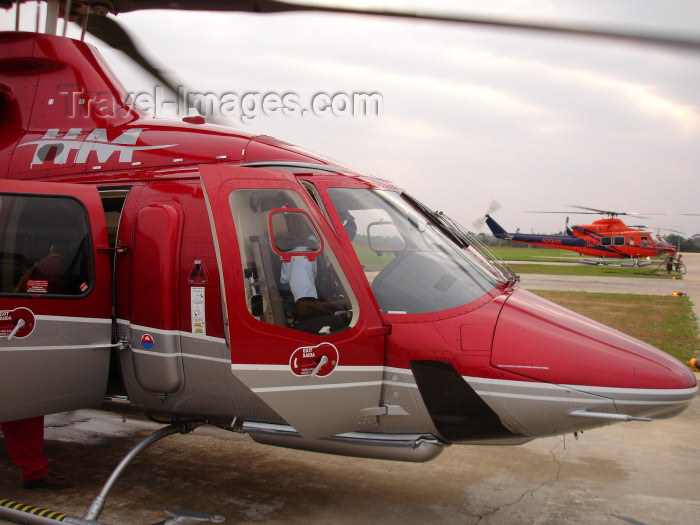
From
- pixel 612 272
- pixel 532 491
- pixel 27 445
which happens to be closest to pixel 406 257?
pixel 532 491

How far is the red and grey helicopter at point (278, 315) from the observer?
3520mm

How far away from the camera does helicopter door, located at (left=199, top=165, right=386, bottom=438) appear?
355 centimetres

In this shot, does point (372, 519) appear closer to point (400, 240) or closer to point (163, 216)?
point (400, 240)

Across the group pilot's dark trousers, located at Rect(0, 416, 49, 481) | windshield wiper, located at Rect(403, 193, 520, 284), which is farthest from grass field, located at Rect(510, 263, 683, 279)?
pilot's dark trousers, located at Rect(0, 416, 49, 481)

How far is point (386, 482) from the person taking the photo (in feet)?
15.9

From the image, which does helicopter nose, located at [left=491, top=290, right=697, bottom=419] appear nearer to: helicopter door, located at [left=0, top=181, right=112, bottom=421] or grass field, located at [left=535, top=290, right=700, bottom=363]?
helicopter door, located at [left=0, top=181, right=112, bottom=421]

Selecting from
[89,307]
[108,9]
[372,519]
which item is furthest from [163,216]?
[372,519]

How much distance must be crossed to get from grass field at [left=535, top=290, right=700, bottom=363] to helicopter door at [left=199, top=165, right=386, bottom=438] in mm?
7424

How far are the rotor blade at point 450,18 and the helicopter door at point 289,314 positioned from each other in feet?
→ 3.40

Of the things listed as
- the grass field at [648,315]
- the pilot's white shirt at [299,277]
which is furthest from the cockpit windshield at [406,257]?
the grass field at [648,315]

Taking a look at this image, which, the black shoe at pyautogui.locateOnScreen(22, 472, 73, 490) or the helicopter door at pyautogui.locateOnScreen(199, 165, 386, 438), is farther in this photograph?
the black shoe at pyautogui.locateOnScreen(22, 472, 73, 490)

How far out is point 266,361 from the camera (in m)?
3.54

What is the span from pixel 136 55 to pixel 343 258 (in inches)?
111

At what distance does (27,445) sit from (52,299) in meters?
1.22
